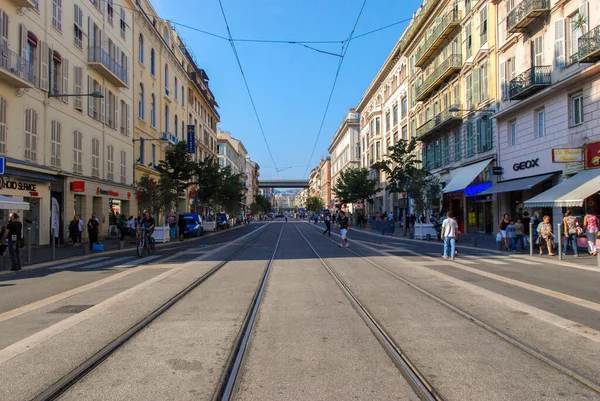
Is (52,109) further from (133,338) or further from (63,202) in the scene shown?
(133,338)

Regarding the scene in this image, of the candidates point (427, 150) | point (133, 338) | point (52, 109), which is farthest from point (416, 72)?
point (133, 338)

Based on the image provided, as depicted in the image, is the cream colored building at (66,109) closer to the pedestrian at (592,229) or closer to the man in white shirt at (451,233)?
the man in white shirt at (451,233)

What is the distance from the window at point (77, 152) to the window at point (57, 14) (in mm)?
5586

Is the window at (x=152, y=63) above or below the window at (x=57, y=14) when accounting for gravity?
above

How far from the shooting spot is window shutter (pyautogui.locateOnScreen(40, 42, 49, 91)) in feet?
74.0

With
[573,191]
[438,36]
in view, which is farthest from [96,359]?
[438,36]

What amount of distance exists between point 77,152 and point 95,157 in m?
2.55

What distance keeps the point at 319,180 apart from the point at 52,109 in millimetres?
124003

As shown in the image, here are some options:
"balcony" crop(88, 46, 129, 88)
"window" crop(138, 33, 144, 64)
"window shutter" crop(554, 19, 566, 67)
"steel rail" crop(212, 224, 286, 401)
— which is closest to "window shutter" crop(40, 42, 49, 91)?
"balcony" crop(88, 46, 129, 88)

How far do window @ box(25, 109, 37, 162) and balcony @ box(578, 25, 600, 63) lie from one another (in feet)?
78.6

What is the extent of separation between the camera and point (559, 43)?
2109 cm

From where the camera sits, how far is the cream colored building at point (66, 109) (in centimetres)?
2050

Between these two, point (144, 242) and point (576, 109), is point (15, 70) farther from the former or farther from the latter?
point (576, 109)

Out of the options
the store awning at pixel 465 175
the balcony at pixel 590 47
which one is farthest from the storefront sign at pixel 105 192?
the balcony at pixel 590 47
